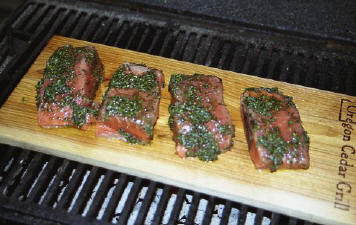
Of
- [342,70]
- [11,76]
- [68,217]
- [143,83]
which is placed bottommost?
[68,217]

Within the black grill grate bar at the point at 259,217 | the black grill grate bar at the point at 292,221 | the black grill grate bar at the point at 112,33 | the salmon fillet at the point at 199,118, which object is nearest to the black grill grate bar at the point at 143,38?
the black grill grate bar at the point at 112,33

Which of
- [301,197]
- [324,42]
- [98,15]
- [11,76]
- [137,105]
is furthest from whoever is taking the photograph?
[98,15]

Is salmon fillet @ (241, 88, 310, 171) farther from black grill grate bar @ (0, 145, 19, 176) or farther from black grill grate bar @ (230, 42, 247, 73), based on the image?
black grill grate bar @ (0, 145, 19, 176)

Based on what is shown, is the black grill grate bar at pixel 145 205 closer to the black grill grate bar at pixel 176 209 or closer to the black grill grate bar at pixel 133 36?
the black grill grate bar at pixel 176 209

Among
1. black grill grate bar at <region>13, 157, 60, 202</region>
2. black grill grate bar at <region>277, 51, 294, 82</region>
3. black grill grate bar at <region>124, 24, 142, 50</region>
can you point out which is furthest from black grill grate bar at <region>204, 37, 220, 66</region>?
black grill grate bar at <region>13, 157, 60, 202</region>

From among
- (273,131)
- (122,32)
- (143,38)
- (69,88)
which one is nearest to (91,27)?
(122,32)

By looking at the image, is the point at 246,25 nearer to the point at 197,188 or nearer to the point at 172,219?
the point at 197,188

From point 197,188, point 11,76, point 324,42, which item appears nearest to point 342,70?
point 324,42
